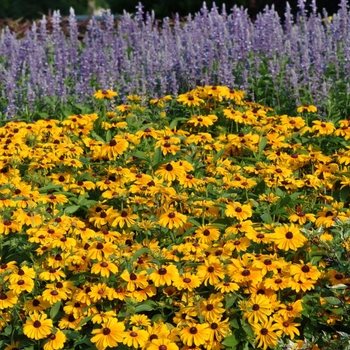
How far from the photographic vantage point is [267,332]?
3.92 metres

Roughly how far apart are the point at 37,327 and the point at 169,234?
108 cm

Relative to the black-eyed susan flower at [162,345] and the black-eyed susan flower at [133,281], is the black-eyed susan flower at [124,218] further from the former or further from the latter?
the black-eyed susan flower at [162,345]

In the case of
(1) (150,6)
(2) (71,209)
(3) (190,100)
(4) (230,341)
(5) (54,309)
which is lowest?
(4) (230,341)

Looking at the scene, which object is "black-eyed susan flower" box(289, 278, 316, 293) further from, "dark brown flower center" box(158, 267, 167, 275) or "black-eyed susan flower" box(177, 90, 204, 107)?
"black-eyed susan flower" box(177, 90, 204, 107)

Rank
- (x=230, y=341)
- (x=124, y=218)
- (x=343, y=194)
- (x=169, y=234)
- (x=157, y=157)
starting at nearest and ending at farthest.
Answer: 1. (x=230, y=341)
2. (x=124, y=218)
3. (x=169, y=234)
4. (x=343, y=194)
5. (x=157, y=157)

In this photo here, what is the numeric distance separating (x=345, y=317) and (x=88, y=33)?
5.76 m

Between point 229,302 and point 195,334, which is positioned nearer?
point 195,334

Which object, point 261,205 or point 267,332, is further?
point 261,205

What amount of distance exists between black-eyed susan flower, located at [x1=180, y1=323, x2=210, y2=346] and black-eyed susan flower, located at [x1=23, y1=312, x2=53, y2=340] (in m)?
0.68

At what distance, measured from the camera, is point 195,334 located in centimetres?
383

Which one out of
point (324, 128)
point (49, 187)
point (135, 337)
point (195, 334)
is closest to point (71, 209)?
point (49, 187)

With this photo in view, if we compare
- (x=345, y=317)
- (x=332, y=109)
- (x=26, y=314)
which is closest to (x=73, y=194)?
(x=26, y=314)

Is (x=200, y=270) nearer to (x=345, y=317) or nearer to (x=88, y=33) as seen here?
(x=345, y=317)

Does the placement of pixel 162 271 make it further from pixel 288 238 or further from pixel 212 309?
pixel 288 238
